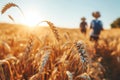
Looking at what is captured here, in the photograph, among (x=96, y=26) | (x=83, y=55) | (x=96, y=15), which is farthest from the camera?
(x=96, y=26)

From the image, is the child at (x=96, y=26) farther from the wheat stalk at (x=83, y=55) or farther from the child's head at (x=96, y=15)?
the wheat stalk at (x=83, y=55)

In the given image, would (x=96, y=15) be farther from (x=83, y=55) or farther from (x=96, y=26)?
(x=83, y=55)

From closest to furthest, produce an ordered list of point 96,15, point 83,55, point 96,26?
point 83,55 → point 96,15 → point 96,26

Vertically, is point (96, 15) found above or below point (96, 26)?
above

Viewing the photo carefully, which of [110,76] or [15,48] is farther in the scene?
[110,76]

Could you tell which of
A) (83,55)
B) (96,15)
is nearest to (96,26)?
(96,15)

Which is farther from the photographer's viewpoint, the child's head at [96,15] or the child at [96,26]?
the child at [96,26]

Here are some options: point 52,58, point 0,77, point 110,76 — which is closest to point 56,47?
point 52,58

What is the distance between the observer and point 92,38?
9336 mm

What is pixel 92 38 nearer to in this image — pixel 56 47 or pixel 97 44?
pixel 97 44

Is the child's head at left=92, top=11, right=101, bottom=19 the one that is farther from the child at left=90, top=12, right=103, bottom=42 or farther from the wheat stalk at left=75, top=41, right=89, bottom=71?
the wheat stalk at left=75, top=41, right=89, bottom=71

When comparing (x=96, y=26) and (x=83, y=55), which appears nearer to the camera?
(x=83, y=55)

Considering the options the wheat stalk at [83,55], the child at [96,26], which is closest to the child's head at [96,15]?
the child at [96,26]

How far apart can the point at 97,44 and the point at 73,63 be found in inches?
220
